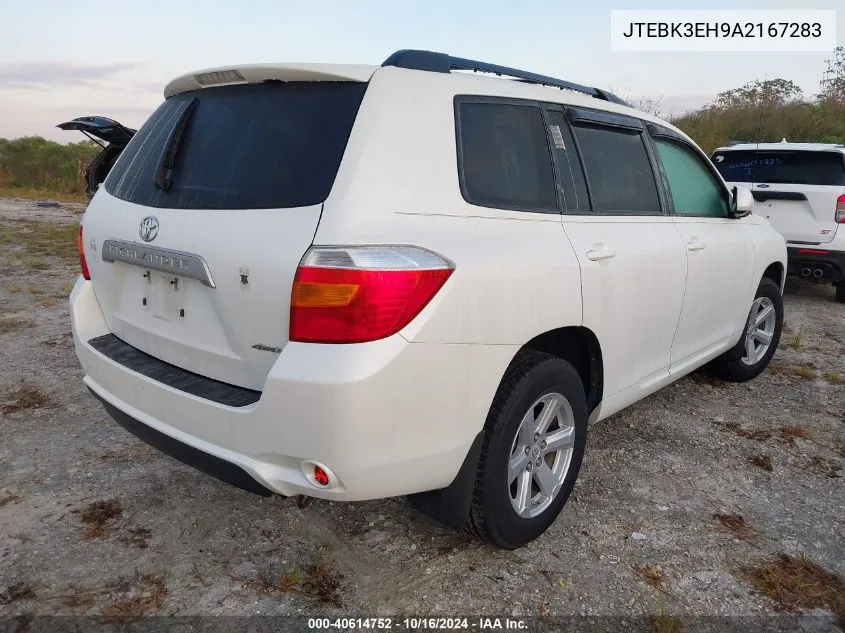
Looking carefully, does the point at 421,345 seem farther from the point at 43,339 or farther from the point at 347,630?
the point at 43,339

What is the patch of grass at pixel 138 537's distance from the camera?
2.51 m

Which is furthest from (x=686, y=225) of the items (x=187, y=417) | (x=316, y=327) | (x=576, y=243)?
(x=187, y=417)

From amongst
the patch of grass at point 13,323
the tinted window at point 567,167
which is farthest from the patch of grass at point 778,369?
the patch of grass at point 13,323

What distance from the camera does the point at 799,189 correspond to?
23.0ft

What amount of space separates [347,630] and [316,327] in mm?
1024

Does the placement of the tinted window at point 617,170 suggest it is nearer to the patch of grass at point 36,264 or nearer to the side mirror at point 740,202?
the side mirror at point 740,202

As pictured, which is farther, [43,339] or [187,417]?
[43,339]

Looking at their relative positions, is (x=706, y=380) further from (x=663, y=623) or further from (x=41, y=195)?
(x=41, y=195)

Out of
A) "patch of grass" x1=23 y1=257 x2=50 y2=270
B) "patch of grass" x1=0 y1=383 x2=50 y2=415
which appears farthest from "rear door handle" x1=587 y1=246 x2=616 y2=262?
"patch of grass" x1=23 y1=257 x2=50 y2=270

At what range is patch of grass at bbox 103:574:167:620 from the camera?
2.14m

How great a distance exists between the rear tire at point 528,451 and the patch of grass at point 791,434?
1.69 metres

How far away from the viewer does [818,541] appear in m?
2.68

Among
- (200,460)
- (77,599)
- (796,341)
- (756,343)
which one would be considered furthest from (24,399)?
(796,341)

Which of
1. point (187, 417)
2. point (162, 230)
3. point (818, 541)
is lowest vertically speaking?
point (818, 541)
